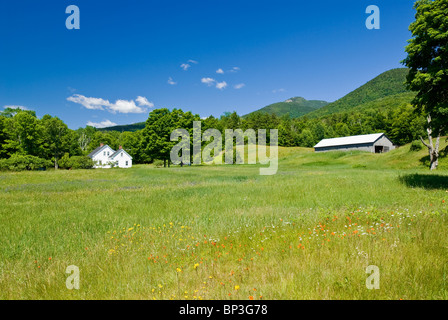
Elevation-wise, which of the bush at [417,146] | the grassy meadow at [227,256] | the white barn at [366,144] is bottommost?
the grassy meadow at [227,256]

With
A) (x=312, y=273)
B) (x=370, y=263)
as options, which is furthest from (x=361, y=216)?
(x=312, y=273)

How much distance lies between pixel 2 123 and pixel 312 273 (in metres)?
72.3

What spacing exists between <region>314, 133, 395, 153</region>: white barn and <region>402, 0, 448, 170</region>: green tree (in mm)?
64380

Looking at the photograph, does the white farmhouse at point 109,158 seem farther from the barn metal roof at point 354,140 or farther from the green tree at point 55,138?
the barn metal roof at point 354,140

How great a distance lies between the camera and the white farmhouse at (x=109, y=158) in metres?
75.6

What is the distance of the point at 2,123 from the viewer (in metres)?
51.2

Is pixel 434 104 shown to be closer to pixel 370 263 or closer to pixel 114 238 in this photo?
pixel 370 263

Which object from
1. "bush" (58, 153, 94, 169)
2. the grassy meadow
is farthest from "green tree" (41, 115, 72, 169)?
the grassy meadow

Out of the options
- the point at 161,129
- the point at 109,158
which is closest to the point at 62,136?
the point at 109,158

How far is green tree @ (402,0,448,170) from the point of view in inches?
469

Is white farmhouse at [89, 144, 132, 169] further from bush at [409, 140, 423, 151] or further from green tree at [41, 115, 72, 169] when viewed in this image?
bush at [409, 140, 423, 151]

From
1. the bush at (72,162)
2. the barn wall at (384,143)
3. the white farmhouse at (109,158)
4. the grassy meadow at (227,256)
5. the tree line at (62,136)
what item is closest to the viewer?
the grassy meadow at (227,256)

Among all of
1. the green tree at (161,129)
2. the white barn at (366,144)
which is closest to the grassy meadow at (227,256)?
the green tree at (161,129)

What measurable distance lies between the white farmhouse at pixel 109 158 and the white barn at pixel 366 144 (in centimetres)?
7118
